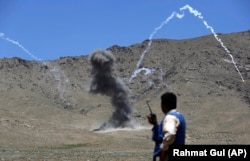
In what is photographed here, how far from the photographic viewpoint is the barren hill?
400 feet

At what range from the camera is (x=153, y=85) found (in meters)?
154

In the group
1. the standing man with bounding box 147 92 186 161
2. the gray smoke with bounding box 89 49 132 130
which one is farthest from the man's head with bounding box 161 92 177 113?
the gray smoke with bounding box 89 49 132 130

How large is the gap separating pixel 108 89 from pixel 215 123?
2884cm

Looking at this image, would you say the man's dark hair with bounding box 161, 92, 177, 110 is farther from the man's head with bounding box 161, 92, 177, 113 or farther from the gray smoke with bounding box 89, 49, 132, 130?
the gray smoke with bounding box 89, 49, 132, 130

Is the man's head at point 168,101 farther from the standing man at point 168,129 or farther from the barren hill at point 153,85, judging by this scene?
the barren hill at point 153,85

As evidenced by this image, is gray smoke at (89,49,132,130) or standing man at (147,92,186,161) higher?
gray smoke at (89,49,132,130)

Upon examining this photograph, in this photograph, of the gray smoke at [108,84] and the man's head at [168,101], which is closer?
the man's head at [168,101]

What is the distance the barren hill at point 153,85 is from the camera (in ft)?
400

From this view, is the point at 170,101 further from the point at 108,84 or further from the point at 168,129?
the point at 108,84

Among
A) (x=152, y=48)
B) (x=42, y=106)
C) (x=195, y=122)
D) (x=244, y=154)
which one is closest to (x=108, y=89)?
(x=195, y=122)

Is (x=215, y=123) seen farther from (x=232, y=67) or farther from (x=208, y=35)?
(x=208, y=35)

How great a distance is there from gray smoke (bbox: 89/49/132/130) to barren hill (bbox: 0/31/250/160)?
5836mm

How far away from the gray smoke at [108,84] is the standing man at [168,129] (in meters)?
88.4

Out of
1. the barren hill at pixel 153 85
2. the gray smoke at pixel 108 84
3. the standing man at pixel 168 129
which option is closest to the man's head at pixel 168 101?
the standing man at pixel 168 129
